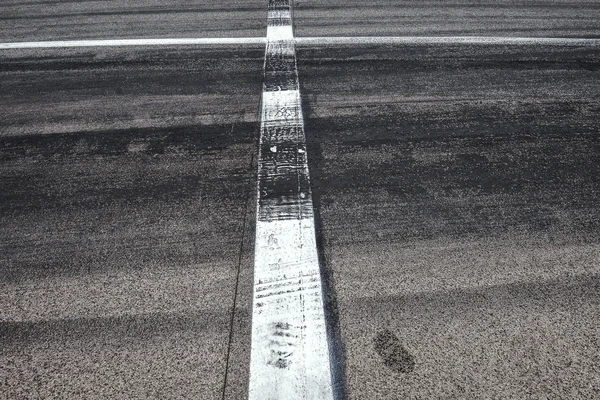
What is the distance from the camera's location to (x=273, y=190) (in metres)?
3.70

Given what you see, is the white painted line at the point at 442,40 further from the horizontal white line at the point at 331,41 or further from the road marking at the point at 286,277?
the road marking at the point at 286,277

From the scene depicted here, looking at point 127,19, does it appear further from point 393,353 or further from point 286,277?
point 393,353

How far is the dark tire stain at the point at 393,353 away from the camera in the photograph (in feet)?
8.00

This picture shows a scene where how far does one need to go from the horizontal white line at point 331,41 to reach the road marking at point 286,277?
2053 mm

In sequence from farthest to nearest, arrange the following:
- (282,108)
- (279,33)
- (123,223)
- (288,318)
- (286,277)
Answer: (279,33) → (282,108) → (123,223) → (286,277) → (288,318)

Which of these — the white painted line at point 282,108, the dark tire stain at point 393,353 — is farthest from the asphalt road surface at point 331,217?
the white painted line at point 282,108

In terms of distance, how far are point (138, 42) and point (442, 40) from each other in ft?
14.4

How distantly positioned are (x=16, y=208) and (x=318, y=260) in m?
2.50

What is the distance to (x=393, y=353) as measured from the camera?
250 centimetres

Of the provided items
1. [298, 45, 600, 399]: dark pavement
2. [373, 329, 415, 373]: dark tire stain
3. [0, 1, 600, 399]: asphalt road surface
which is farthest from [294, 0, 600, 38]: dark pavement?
[373, 329, 415, 373]: dark tire stain

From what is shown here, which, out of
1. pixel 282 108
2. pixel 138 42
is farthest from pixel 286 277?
pixel 138 42

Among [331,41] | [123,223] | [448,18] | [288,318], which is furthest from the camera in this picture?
[448,18]

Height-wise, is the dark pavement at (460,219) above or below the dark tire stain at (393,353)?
above

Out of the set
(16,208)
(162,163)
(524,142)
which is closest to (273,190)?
(162,163)
